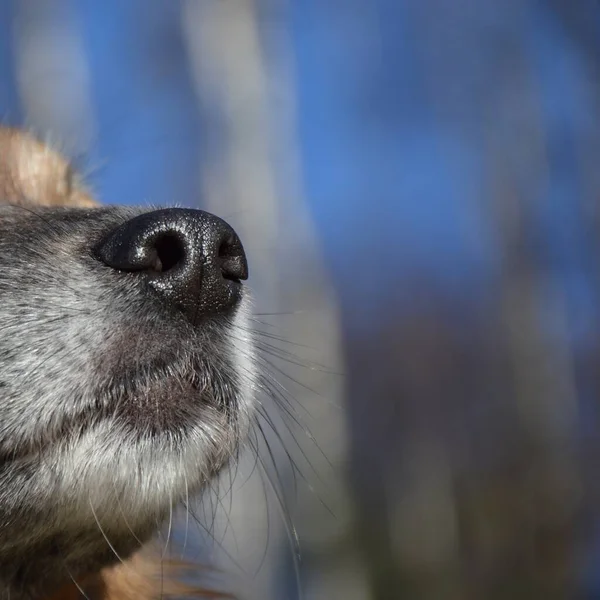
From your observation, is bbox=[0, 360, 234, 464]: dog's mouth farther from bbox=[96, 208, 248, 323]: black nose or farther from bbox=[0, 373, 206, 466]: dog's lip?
bbox=[96, 208, 248, 323]: black nose

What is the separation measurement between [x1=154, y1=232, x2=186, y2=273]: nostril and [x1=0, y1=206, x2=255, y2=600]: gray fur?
9cm

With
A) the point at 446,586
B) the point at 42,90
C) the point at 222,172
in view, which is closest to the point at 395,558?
the point at 446,586

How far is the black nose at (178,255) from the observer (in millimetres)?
2057

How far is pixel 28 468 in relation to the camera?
2020 mm

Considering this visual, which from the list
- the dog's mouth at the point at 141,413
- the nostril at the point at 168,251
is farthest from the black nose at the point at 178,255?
the dog's mouth at the point at 141,413

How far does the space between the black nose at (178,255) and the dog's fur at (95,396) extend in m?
0.04

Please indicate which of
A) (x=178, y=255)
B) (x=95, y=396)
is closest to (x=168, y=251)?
(x=178, y=255)

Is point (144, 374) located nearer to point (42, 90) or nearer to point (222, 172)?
point (222, 172)

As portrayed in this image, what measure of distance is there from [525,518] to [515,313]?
3202mm

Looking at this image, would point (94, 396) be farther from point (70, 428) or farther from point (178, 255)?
point (178, 255)

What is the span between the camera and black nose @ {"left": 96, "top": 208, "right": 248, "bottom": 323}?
206cm

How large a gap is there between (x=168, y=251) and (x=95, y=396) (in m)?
0.36

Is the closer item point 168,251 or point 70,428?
point 70,428

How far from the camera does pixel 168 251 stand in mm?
Result: 2109
